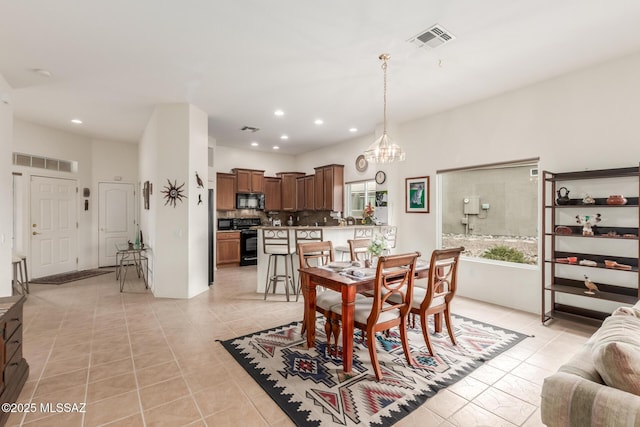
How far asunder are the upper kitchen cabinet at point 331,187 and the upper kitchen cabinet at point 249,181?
1682 millimetres

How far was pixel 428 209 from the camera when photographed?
515cm

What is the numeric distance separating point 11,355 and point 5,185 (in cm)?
270

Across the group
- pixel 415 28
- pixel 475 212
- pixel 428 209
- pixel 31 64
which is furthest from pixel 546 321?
pixel 31 64

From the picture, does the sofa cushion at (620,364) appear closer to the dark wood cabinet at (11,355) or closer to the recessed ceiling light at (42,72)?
the dark wood cabinet at (11,355)

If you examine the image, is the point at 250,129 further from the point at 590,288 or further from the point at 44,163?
the point at 590,288

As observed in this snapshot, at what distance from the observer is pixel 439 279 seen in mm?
2857

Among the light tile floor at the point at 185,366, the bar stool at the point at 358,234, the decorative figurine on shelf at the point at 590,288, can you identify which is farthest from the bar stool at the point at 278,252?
→ the decorative figurine on shelf at the point at 590,288

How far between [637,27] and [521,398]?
3450 millimetres

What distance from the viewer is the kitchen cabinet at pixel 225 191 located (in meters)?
7.39

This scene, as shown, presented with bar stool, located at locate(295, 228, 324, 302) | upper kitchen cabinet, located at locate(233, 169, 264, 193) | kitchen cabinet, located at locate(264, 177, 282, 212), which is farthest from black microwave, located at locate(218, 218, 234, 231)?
bar stool, located at locate(295, 228, 324, 302)

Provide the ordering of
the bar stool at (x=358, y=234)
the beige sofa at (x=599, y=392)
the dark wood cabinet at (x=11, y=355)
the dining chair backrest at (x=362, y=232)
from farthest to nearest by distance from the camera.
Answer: the dining chair backrest at (x=362, y=232)
the bar stool at (x=358, y=234)
the dark wood cabinet at (x=11, y=355)
the beige sofa at (x=599, y=392)

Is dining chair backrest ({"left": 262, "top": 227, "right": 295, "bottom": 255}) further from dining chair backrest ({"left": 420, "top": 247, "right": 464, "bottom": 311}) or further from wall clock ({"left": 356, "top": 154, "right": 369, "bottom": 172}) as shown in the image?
wall clock ({"left": 356, "top": 154, "right": 369, "bottom": 172})

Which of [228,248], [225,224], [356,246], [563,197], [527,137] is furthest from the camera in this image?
[225,224]

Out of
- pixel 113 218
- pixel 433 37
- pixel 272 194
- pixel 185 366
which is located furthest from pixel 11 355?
pixel 272 194
